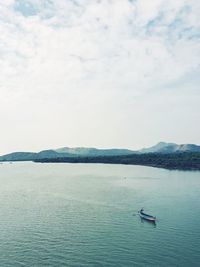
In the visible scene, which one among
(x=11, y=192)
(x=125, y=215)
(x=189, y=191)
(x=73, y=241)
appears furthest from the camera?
(x=11, y=192)

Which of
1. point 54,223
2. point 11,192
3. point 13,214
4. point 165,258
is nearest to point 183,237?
point 165,258

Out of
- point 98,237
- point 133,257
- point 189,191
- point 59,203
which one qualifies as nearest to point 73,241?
point 98,237

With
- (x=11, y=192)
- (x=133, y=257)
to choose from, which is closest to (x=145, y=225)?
(x=133, y=257)

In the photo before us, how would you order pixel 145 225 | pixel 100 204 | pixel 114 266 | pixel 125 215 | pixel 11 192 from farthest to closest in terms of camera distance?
pixel 11 192
pixel 100 204
pixel 125 215
pixel 145 225
pixel 114 266

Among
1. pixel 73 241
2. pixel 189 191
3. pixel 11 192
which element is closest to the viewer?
pixel 73 241

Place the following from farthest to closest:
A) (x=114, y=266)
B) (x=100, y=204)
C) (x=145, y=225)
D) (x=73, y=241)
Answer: (x=100, y=204), (x=145, y=225), (x=73, y=241), (x=114, y=266)

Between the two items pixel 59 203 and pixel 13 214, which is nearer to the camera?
pixel 13 214

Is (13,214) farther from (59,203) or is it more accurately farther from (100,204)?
(100,204)

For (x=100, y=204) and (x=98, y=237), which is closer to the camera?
(x=98, y=237)

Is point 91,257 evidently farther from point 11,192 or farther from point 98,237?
point 11,192
